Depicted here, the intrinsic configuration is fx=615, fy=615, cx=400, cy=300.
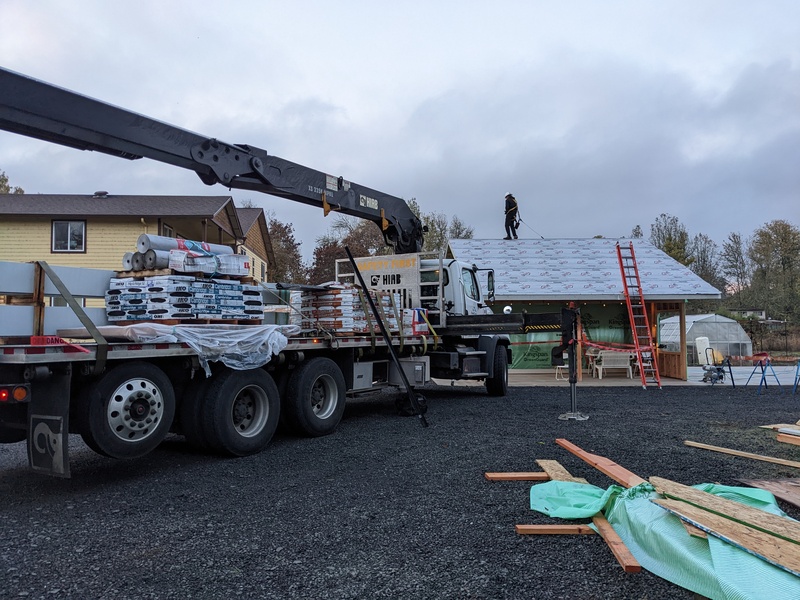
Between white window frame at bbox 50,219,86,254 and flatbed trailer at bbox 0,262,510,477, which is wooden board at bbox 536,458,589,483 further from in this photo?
white window frame at bbox 50,219,86,254

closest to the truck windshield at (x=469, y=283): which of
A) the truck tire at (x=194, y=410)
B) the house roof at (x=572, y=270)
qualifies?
the house roof at (x=572, y=270)

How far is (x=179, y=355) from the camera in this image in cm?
639

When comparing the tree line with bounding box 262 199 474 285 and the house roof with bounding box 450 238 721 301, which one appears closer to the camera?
the house roof with bounding box 450 238 721 301

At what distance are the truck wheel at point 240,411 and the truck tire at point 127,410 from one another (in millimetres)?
603

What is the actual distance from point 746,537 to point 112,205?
76.5ft

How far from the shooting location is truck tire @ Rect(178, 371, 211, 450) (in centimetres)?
678

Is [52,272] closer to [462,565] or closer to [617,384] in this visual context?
[462,565]

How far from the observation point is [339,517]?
4930 millimetres

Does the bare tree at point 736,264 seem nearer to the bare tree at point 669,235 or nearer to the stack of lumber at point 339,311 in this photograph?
the bare tree at point 669,235

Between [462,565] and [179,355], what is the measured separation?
3823 mm

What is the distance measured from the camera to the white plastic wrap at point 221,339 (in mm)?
6176

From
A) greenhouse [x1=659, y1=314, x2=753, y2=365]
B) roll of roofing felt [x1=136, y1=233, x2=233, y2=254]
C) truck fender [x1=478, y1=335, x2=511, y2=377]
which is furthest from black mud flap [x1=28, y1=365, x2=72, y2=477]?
greenhouse [x1=659, y1=314, x2=753, y2=365]

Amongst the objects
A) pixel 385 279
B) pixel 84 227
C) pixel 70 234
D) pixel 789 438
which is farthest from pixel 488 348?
pixel 70 234

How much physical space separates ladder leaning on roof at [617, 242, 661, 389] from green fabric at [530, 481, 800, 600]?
11.2m
